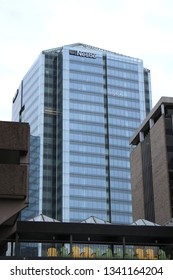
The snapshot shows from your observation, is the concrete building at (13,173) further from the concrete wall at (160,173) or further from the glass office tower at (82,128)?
the glass office tower at (82,128)

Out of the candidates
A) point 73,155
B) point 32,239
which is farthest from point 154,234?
point 73,155

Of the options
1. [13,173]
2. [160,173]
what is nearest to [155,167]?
[160,173]

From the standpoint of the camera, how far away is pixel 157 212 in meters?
71.1

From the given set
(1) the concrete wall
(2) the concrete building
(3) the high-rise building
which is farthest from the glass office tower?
(2) the concrete building

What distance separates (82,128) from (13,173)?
13271 cm

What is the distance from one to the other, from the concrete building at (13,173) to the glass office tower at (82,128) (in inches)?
4700

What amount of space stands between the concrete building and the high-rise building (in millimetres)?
38809

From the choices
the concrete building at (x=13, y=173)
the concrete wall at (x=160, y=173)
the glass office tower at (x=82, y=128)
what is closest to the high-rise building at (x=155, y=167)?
the concrete wall at (x=160, y=173)

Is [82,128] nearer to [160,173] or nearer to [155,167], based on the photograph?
[155,167]

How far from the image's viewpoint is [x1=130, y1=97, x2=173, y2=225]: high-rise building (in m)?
69.1

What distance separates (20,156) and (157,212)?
4334cm

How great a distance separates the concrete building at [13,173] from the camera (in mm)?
29906

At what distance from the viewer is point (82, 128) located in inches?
6403
